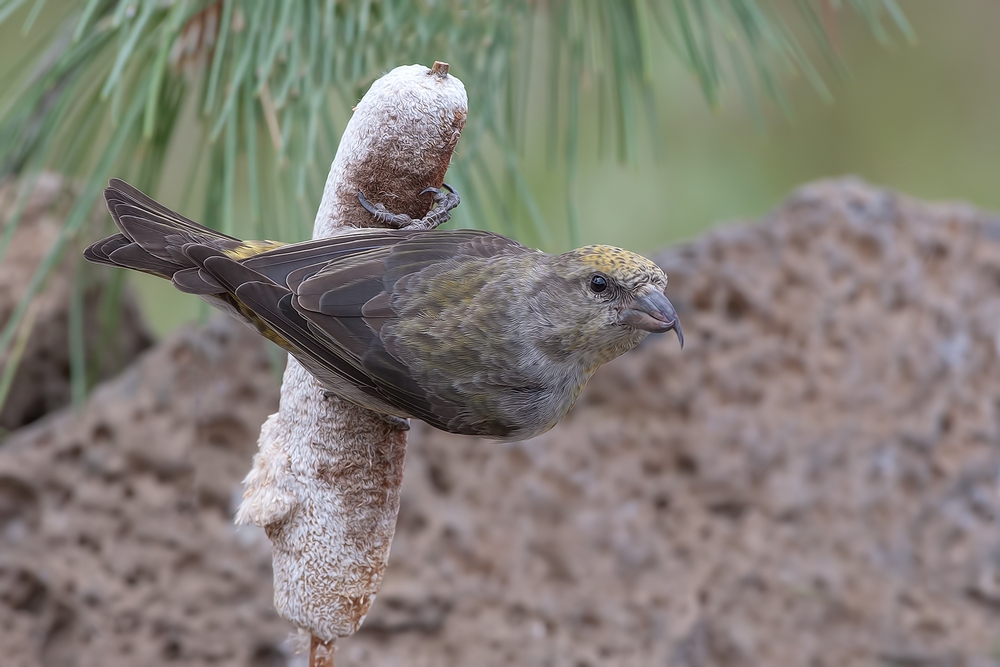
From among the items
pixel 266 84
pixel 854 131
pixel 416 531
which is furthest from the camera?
pixel 854 131

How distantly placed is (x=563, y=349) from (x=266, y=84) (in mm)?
622

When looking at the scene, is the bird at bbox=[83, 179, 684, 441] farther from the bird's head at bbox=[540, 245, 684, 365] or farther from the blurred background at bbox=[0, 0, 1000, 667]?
the blurred background at bbox=[0, 0, 1000, 667]

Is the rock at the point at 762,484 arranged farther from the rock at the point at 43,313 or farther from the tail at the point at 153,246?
the tail at the point at 153,246

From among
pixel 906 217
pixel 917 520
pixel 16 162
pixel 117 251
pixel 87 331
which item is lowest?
pixel 917 520

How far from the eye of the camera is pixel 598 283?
1.14m

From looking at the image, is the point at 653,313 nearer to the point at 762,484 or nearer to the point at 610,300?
the point at 610,300

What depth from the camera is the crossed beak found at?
3.61ft

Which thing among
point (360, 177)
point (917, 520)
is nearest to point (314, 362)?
point (360, 177)

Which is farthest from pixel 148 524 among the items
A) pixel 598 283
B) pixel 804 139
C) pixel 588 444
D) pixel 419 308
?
pixel 804 139

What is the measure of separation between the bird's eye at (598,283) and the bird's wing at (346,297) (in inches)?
7.6

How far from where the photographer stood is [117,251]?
3.87 ft

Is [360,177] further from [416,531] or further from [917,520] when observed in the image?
[917,520]

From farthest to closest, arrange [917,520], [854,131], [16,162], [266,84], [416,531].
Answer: [854,131]
[917,520]
[416,531]
[16,162]
[266,84]

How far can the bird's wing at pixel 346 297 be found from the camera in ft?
3.78
